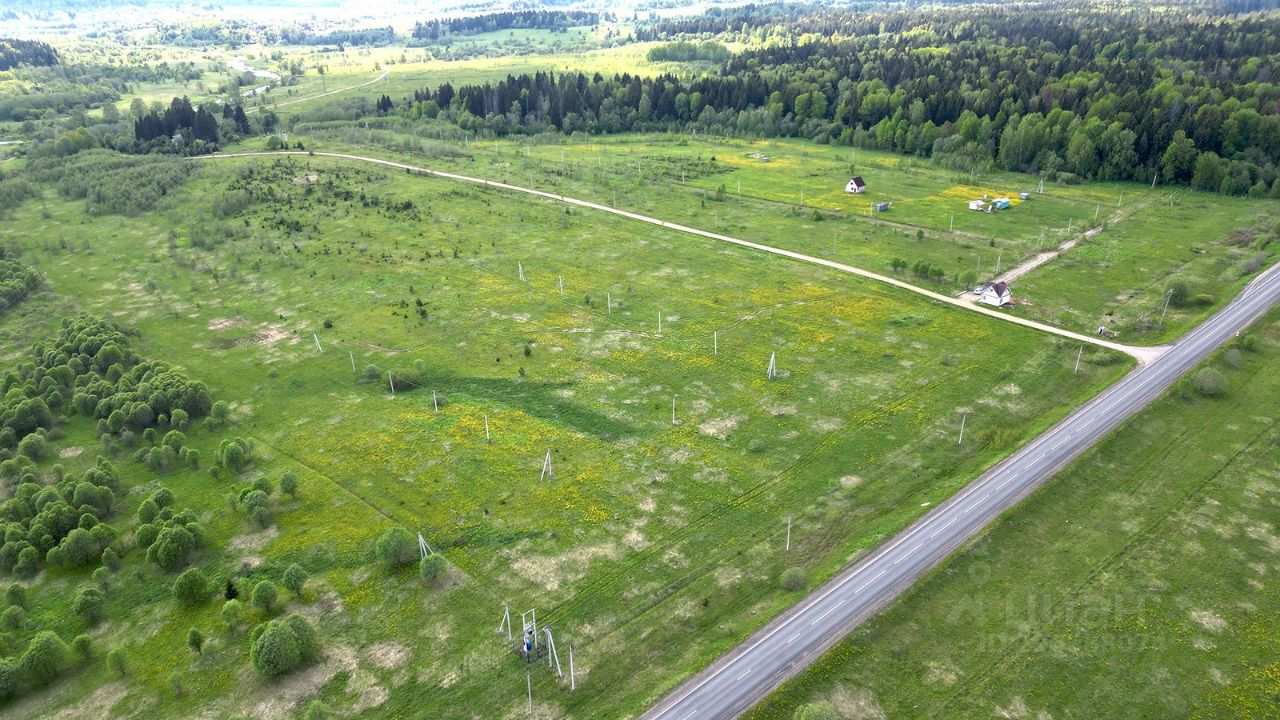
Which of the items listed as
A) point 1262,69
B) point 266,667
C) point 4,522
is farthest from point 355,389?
point 1262,69

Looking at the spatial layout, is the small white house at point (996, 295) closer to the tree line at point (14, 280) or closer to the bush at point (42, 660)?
the bush at point (42, 660)

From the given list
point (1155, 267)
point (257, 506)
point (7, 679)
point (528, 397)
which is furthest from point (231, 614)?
point (1155, 267)

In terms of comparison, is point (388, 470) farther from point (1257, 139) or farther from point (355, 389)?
point (1257, 139)

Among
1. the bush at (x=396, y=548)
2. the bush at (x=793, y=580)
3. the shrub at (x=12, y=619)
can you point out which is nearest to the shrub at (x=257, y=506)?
the bush at (x=396, y=548)

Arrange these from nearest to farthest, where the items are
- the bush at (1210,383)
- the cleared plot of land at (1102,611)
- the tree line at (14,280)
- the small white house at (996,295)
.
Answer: the cleared plot of land at (1102,611), the bush at (1210,383), the small white house at (996,295), the tree line at (14,280)

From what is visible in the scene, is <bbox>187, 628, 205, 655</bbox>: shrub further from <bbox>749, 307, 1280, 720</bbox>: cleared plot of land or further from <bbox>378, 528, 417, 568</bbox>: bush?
<bbox>749, 307, 1280, 720</bbox>: cleared plot of land

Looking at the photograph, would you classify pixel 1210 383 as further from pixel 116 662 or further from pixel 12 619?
pixel 12 619
